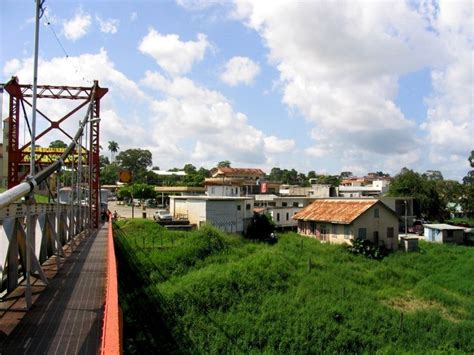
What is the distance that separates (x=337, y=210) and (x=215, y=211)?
1110cm

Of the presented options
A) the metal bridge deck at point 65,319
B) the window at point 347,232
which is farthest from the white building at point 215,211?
the metal bridge deck at point 65,319

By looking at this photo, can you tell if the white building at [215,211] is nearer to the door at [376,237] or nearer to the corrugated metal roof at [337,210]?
the corrugated metal roof at [337,210]

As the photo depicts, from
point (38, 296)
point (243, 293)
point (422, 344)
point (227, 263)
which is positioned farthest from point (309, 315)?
point (38, 296)

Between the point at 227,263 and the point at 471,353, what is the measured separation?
14.1 m

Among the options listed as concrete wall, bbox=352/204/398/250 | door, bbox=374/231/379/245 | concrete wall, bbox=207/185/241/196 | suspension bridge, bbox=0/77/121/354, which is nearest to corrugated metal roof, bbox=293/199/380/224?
concrete wall, bbox=352/204/398/250

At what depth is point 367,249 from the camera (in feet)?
115

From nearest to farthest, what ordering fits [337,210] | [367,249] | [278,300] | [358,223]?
1. [278,300]
2. [367,249]
3. [358,223]
4. [337,210]

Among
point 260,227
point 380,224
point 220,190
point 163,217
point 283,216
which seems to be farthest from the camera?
point 220,190

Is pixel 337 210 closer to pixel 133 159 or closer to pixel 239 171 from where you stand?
pixel 239 171

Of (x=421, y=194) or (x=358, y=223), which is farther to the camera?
(x=421, y=194)

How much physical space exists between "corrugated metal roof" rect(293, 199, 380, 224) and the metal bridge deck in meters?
28.2

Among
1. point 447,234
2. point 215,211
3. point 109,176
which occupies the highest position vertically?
point 109,176

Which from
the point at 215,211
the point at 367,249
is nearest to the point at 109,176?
the point at 215,211

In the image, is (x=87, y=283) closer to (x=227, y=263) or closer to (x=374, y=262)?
(x=227, y=263)
